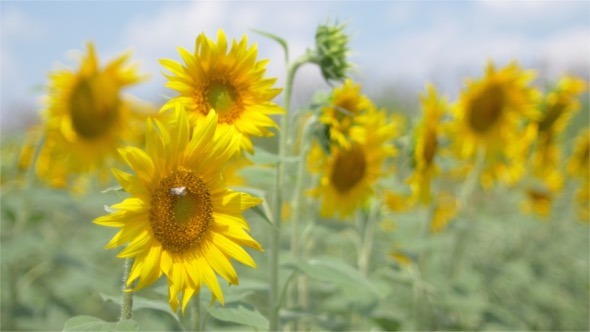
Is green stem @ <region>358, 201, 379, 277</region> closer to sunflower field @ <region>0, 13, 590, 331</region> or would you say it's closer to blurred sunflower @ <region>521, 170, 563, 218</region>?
sunflower field @ <region>0, 13, 590, 331</region>

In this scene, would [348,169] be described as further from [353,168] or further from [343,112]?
[343,112]

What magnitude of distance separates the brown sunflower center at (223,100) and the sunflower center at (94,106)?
1975 mm

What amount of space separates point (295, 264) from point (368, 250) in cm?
125

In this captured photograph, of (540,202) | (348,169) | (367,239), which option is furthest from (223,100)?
(540,202)

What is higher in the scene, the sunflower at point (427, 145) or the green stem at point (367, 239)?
the sunflower at point (427, 145)

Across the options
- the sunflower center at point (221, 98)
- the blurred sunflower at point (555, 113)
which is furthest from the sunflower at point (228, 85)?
the blurred sunflower at point (555, 113)

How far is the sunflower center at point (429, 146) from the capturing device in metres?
3.14

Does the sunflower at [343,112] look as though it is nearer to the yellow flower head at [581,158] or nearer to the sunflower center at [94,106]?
the sunflower center at [94,106]

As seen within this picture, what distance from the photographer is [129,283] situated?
4.39 feet

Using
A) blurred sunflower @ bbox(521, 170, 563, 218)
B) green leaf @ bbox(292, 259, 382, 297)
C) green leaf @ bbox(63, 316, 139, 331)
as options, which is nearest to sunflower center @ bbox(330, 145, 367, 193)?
green leaf @ bbox(292, 259, 382, 297)

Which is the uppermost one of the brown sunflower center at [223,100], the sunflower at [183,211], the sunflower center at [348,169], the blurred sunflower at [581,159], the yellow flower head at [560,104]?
the yellow flower head at [560,104]

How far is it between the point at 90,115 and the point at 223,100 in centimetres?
222

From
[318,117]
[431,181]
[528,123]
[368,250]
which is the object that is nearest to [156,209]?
[318,117]

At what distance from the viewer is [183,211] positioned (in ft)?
4.90
